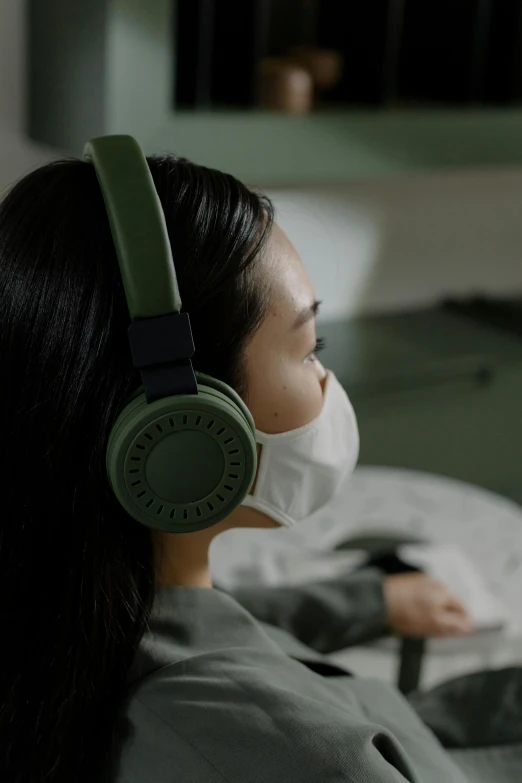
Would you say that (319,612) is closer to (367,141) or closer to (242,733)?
(242,733)

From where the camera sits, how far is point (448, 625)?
106cm

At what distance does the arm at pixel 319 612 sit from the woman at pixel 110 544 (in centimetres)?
31

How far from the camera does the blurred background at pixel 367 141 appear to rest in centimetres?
161

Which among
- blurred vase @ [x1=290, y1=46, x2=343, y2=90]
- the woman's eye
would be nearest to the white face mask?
the woman's eye

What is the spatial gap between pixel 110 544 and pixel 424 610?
52 cm

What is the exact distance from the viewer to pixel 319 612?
106cm

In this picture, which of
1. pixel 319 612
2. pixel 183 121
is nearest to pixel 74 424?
pixel 319 612

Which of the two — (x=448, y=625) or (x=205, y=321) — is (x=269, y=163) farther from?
(x=205, y=321)

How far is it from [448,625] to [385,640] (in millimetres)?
87

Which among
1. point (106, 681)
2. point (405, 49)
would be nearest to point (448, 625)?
point (106, 681)

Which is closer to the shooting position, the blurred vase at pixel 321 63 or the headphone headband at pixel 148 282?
the headphone headband at pixel 148 282

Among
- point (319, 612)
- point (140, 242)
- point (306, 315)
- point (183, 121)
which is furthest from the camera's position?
point (183, 121)

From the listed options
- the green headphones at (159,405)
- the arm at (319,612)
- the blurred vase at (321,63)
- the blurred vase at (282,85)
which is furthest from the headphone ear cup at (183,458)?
the blurred vase at (321,63)

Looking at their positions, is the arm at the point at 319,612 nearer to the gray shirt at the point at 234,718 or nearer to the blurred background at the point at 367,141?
the gray shirt at the point at 234,718
